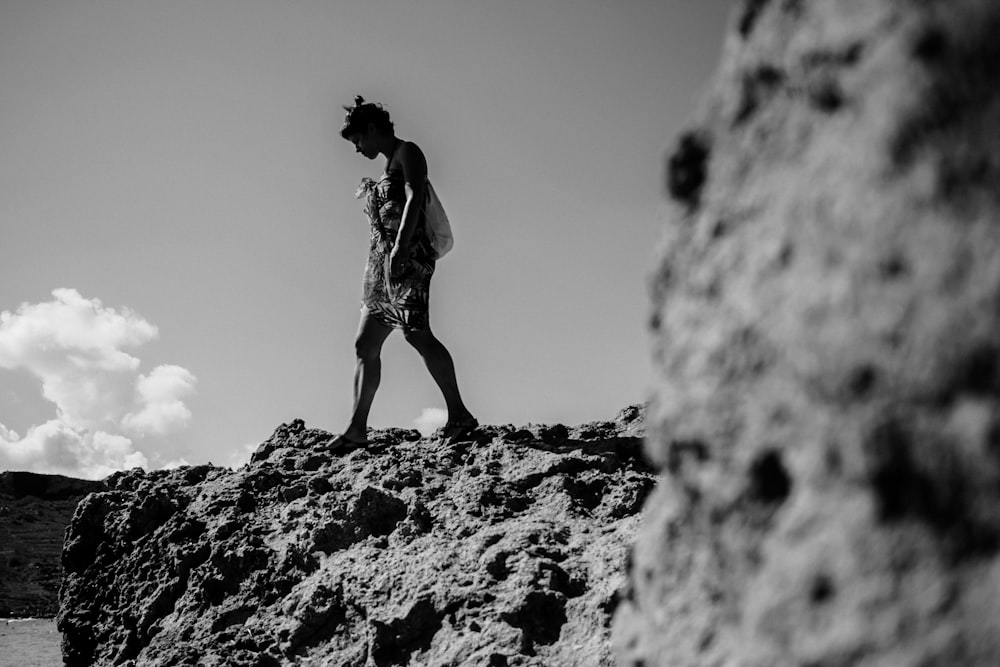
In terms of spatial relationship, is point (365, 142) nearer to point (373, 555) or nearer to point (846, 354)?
point (373, 555)

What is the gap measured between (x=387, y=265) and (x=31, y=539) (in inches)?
267

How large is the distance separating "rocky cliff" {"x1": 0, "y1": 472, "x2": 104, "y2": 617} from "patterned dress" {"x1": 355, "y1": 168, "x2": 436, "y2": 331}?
5.84 metres

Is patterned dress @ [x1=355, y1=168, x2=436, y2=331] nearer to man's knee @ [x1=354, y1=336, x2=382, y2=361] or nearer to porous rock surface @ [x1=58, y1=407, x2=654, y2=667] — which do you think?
man's knee @ [x1=354, y1=336, x2=382, y2=361]

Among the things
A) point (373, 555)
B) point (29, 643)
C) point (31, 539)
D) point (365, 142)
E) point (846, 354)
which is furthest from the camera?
point (31, 539)

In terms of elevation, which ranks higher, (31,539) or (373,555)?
(31,539)

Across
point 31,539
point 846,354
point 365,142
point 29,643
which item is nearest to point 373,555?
point 365,142

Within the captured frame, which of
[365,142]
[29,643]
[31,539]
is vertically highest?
[365,142]

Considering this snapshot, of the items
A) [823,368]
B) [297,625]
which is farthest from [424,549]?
[823,368]

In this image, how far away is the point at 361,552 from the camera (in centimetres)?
312

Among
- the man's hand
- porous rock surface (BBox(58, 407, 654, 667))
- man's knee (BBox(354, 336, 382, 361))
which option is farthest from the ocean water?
the man's hand

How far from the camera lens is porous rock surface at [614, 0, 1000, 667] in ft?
2.31

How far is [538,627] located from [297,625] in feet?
3.31

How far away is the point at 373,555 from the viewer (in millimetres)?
3059

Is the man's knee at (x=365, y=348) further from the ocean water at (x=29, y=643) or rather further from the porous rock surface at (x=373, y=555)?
the ocean water at (x=29, y=643)
